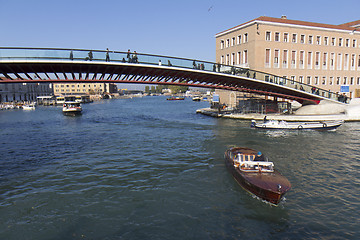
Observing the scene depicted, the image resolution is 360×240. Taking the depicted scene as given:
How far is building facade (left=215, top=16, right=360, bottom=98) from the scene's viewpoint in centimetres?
4788

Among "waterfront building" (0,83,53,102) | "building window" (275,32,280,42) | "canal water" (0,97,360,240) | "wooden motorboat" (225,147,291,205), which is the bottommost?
"canal water" (0,97,360,240)

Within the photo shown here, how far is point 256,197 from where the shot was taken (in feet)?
38.2

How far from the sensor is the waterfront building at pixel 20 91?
132 metres

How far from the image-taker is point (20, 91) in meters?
141

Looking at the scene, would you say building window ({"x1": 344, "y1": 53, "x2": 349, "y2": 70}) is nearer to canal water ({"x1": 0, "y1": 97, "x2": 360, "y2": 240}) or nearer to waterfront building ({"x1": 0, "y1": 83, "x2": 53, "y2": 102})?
canal water ({"x1": 0, "y1": 97, "x2": 360, "y2": 240})

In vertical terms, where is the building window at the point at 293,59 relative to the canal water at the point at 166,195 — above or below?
above

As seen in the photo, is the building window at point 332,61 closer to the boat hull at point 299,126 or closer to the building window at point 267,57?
the building window at point 267,57

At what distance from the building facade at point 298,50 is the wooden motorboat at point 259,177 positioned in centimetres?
3743

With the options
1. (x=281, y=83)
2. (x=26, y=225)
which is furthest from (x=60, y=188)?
(x=281, y=83)

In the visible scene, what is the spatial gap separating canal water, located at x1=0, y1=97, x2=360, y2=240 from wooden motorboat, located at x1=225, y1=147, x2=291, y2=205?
1.69ft

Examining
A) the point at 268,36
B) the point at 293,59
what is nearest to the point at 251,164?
the point at 268,36

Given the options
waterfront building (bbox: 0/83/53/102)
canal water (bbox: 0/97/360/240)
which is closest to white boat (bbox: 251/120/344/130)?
canal water (bbox: 0/97/360/240)

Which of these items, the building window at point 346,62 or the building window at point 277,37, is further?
the building window at point 346,62

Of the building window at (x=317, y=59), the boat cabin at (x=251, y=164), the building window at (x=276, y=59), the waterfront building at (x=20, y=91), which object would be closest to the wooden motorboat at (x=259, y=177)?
the boat cabin at (x=251, y=164)
